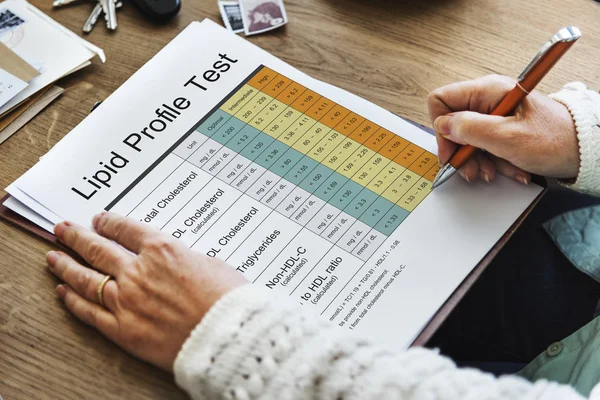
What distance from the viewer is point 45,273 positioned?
2.25 feet

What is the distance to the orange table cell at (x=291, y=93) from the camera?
799mm

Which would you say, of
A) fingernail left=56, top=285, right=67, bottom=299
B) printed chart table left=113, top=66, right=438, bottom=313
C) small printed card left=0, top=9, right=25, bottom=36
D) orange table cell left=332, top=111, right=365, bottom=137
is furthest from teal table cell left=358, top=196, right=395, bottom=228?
small printed card left=0, top=9, right=25, bottom=36

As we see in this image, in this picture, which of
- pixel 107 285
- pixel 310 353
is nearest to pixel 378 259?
pixel 310 353

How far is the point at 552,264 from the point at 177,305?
536mm

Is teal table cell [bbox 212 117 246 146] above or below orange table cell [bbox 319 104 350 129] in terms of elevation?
below

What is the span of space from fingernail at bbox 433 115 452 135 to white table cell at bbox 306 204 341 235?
15 cm

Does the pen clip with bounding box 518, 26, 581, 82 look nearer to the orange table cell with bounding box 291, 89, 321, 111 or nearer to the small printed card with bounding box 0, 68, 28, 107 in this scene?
the orange table cell with bounding box 291, 89, 321, 111

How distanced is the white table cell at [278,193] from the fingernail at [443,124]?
181 mm

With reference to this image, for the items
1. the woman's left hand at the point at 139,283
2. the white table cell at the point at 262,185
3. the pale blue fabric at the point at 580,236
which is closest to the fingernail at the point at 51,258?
the woman's left hand at the point at 139,283

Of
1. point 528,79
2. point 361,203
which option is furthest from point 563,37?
point 361,203

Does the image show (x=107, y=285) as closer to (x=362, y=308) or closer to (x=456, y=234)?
(x=362, y=308)

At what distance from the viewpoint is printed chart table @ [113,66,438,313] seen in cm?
68

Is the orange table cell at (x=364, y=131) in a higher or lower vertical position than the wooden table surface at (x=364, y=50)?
lower

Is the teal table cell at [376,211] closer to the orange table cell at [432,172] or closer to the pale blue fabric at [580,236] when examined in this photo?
the orange table cell at [432,172]
